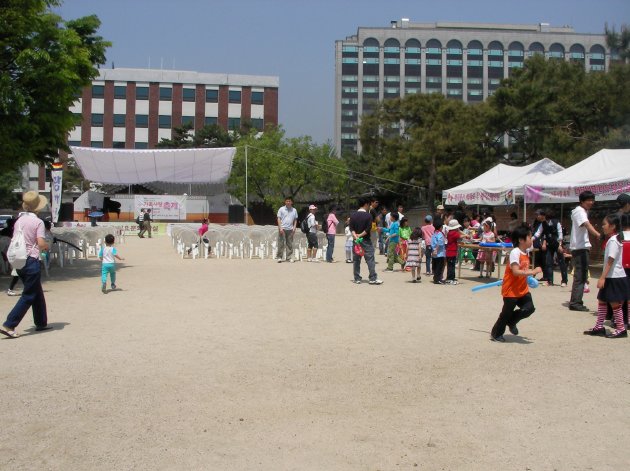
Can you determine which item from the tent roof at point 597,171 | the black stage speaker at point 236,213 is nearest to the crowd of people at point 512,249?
the tent roof at point 597,171

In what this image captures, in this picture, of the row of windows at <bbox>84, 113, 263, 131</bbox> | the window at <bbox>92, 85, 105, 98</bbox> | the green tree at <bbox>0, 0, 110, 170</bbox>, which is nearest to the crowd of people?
the green tree at <bbox>0, 0, 110, 170</bbox>

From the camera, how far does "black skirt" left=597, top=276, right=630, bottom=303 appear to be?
7160mm

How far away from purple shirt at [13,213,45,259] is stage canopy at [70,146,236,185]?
3944cm

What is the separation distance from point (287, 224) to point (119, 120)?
60.7 m

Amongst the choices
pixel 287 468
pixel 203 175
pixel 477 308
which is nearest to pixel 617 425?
pixel 287 468

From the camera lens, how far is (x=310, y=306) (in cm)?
960

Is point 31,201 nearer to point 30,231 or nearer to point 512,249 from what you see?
point 30,231

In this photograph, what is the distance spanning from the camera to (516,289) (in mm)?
6902

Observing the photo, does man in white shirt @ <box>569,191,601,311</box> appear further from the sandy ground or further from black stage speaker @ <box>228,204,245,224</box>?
black stage speaker @ <box>228,204,245,224</box>

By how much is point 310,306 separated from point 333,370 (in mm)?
3847

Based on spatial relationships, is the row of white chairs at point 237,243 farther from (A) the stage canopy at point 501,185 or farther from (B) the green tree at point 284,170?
(B) the green tree at point 284,170

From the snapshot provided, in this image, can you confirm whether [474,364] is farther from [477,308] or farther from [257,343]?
[477,308]

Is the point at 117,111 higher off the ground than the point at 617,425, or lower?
higher

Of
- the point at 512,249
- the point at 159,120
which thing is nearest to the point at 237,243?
the point at 512,249
